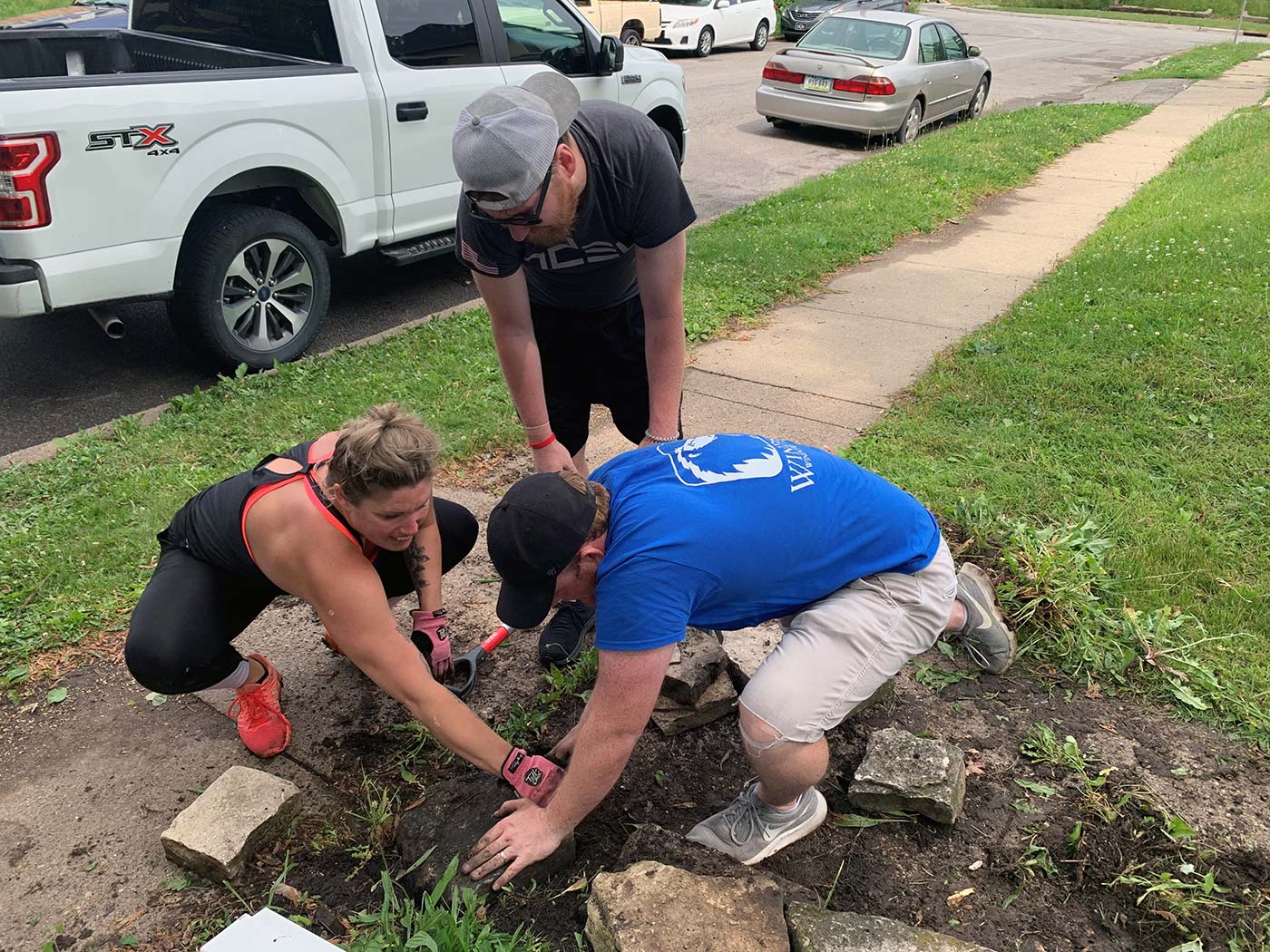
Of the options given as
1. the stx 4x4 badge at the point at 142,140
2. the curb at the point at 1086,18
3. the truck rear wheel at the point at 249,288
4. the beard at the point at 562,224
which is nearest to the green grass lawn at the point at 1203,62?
the curb at the point at 1086,18

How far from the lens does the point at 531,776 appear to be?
7.92ft

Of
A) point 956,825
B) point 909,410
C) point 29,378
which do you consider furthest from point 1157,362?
point 29,378

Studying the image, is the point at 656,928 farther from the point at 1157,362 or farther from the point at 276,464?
the point at 1157,362

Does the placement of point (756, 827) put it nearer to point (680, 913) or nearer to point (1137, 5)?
point (680, 913)

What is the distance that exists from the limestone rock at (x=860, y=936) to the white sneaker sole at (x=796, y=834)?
0.32 m

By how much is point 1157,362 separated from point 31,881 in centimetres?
520

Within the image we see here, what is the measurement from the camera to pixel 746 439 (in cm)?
234

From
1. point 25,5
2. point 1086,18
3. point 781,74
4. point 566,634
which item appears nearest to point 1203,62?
point 781,74

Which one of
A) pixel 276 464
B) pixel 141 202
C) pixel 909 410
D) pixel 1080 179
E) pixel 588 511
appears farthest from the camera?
pixel 1080 179

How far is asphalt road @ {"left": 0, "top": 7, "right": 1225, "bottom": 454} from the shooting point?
16.6 ft

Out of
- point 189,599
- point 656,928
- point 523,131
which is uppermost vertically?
point 523,131

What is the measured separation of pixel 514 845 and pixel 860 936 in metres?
0.79

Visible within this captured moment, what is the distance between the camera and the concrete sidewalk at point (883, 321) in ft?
16.3

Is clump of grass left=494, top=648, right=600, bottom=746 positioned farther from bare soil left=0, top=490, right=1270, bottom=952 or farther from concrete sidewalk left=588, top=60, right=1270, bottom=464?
concrete sidewalk left=588, top=60, right=1270, bottom=464
